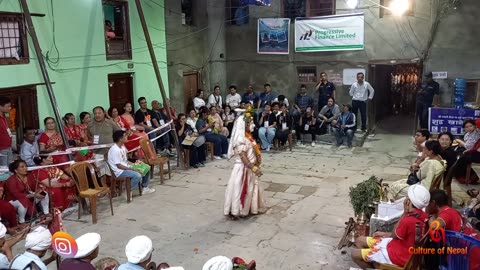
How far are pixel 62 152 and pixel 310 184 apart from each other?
4.70m

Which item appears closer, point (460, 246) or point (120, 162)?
point (460, 246)

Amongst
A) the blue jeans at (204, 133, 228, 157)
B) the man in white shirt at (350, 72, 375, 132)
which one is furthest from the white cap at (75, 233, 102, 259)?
the man in white shirt at (350, 72, 375, 132)

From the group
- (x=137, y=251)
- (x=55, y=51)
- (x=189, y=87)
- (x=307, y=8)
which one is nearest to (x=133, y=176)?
(x=55, y=51)

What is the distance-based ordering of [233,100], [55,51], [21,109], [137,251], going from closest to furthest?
1. [137,251]
2. [21,109]
3. [55,51]
4. [233,100]

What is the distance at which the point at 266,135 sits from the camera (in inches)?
466

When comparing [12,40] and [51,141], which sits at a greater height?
[12,40]

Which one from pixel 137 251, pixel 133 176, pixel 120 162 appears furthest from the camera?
pixel 133 176

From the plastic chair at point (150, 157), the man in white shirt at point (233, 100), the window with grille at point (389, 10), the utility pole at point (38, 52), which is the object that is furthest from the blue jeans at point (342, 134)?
the utility pole at point (38, 52)

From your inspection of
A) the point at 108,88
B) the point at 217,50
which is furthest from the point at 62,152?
the point at 217,50

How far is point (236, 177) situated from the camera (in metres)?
6.77

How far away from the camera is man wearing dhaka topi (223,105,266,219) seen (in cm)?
672

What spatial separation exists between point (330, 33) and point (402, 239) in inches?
401

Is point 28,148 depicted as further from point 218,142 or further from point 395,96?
point 395,96

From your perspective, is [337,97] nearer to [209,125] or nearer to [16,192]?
[209,125]
